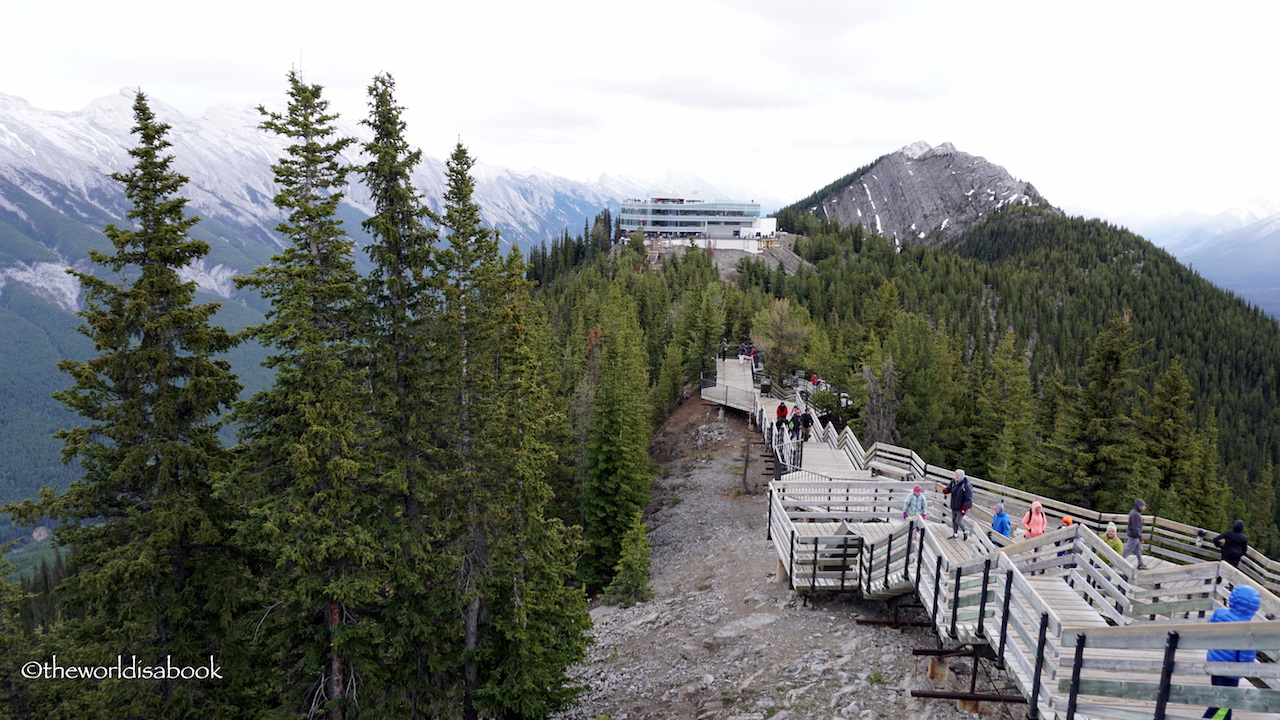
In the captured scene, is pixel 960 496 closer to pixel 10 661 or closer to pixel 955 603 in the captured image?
pixel 955 603

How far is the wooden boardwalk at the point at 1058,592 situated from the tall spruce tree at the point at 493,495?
6372 mm

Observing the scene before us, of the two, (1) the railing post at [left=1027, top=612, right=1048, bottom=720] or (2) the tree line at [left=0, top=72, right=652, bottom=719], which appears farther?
(2) the tree line at [left=0, top=72, right=652, bottom=719]

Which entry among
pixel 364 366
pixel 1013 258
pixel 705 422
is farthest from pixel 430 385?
pixel 1013 258

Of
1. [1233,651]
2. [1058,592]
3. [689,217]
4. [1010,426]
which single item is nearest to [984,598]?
[1058,592]

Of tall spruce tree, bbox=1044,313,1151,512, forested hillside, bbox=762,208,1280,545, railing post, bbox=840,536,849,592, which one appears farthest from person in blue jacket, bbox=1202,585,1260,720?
tall spruce tree, bbox=1044,313,1151,512

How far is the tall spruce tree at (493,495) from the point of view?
16.4m

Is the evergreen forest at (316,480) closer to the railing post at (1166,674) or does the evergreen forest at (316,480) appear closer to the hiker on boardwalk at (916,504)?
the hiker on boardwalk at (916,504)

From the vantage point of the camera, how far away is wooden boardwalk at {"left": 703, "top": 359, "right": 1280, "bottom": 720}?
6.45 metres

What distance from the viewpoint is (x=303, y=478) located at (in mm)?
13578

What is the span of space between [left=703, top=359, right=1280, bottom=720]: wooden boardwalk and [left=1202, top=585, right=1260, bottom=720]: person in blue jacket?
0.17 metres

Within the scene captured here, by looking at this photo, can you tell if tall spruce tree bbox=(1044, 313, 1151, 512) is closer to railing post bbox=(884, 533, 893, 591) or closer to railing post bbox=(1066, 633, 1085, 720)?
railing post bbox=(884, 533, 893, 591)

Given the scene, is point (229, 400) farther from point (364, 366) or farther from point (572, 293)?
point (572, 293)

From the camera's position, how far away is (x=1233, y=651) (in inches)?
248

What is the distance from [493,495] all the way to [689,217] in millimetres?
140753
